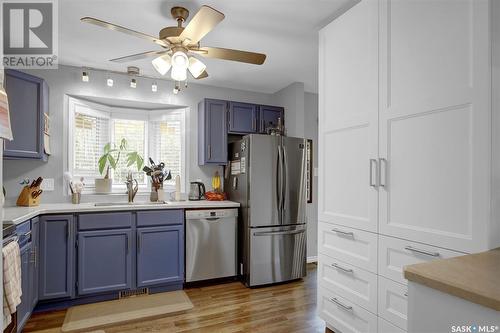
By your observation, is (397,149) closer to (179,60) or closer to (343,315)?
(343,315)

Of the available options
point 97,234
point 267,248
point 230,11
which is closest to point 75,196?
point 97,234

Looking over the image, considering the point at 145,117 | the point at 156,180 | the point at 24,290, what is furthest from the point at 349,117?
the point at 145,117

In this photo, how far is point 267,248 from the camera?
3215mm

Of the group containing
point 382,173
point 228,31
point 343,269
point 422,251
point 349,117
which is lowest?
point 343,269

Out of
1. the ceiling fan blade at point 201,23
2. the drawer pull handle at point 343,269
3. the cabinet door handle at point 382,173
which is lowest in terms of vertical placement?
the drawer pull handle at point 343,269

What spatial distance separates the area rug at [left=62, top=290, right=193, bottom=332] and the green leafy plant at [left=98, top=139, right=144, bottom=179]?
1497 millimetres

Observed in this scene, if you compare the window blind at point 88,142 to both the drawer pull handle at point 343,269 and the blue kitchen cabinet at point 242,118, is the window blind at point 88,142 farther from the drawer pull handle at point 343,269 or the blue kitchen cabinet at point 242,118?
the drawer pull handle at point 343,269

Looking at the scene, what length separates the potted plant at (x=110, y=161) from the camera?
3369mm

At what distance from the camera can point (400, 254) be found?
161 cm

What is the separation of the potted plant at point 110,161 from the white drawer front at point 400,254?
2.96 metres

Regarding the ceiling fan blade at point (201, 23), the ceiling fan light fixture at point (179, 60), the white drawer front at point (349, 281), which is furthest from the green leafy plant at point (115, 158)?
the white drawer front at point (349, 281)

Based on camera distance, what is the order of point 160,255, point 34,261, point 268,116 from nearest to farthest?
1. point 34,261
2. point 160,255
3. point 268,116

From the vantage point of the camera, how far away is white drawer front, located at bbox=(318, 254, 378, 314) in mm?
1778

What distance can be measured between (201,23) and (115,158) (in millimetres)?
2528
